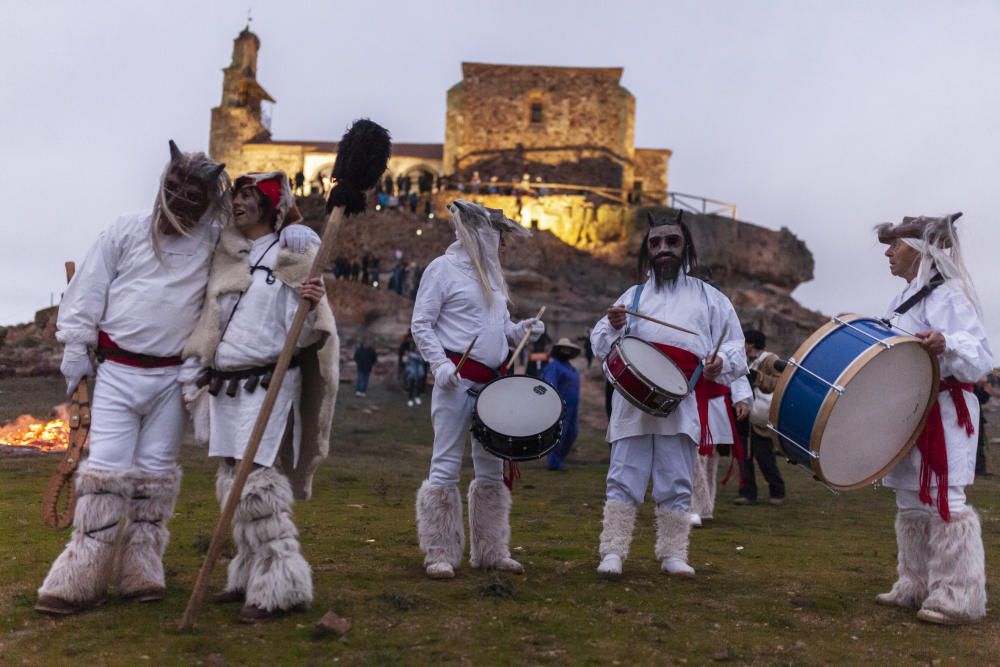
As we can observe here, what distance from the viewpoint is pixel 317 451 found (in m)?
4.93

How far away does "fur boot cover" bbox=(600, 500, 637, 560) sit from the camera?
5.61 meters

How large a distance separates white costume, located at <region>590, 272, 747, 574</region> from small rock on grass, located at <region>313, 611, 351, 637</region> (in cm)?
185

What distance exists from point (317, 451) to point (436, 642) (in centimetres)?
122

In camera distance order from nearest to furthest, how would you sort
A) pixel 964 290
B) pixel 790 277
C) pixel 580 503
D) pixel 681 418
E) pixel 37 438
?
pixel 964 290 < pixel 681 418 < pixel 580 503 < pixel 37 438 < pixel 790 277

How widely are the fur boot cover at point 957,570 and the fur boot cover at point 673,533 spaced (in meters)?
1.35

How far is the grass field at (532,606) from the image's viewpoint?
4.05 metres

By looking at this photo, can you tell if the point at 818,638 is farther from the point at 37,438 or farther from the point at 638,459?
the point at 37,438

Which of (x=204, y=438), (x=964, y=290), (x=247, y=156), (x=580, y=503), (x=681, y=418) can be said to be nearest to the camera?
(x=204, y=438)

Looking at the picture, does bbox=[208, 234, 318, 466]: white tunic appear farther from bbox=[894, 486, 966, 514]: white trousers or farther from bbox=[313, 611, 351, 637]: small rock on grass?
bbox=[894, 486, 966, 514]: white trousers

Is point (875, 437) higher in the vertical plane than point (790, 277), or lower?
lower

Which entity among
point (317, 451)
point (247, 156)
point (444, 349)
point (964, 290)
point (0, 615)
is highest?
point (247, 156)

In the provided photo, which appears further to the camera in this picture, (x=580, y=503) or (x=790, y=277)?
(x=790, y=277)

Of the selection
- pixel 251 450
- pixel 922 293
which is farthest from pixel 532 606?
pixel 922 293

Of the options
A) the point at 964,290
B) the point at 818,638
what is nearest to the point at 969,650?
the point at 818,638
